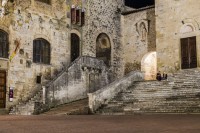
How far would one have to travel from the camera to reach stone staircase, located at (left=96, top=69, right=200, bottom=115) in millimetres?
15688

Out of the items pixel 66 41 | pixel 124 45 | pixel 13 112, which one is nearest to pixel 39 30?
pixel 66 41

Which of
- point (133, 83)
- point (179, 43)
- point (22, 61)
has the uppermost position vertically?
point (179, 43)

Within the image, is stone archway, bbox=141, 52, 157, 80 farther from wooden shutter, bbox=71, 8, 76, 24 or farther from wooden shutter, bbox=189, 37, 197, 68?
wooden shutter, bbox=71, 8, 76, 24

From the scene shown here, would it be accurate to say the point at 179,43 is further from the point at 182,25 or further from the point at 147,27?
the point at 147,27

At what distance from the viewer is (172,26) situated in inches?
957

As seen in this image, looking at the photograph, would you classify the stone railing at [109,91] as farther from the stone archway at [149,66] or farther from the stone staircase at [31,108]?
the stone archway at [149,66]

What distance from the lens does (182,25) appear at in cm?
2375

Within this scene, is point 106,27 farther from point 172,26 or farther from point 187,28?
point 187,28

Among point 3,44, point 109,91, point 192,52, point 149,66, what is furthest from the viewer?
point 149,66

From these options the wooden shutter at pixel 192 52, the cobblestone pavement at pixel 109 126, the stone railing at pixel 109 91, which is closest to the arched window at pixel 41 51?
the stone railing at pixel 109 91

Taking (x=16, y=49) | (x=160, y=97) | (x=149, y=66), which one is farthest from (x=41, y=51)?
(x=149, y=66)

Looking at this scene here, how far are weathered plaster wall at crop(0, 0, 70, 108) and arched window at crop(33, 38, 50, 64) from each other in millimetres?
283

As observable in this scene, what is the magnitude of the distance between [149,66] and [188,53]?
5.42 meters

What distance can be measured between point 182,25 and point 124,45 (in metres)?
6.54
